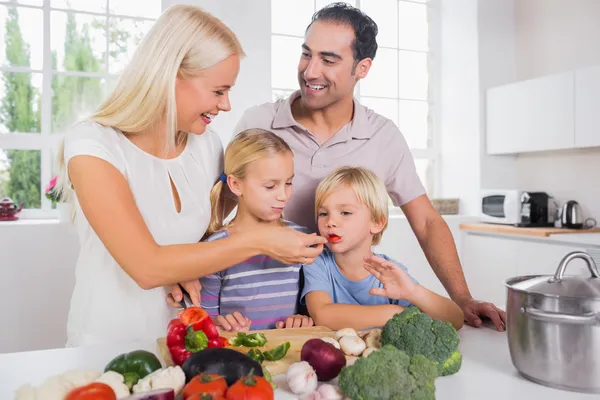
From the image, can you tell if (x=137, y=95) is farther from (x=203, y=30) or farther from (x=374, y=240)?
(x=374, y=240)

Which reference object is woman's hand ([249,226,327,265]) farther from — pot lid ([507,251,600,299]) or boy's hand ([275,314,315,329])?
pot lid ([507,251,600,299])

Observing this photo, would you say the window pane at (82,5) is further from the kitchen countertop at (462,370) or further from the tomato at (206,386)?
the tomato at (206,386)

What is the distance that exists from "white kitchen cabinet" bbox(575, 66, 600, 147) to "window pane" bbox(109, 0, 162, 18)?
3.19m

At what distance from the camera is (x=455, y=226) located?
4930mm

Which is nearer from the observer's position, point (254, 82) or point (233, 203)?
point (233, 203)

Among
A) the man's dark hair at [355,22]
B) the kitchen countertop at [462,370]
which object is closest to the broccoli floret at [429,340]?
the kitchen countertop at [462,370]

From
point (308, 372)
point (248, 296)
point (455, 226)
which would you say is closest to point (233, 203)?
point (248, 296)

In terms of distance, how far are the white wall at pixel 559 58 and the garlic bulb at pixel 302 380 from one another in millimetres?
4095

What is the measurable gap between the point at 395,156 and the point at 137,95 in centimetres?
102

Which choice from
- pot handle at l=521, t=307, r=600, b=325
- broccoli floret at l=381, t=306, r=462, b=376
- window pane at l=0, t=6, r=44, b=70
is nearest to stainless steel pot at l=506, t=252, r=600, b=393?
pot handle at l=521, t=307, r=600, b=325

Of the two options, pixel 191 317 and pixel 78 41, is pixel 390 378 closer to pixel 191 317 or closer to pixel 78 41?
pixel 191 317

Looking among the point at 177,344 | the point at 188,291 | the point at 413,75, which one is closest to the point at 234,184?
the point at 188,291

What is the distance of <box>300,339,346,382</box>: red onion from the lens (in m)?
1.07

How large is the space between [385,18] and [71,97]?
2.89 meters
